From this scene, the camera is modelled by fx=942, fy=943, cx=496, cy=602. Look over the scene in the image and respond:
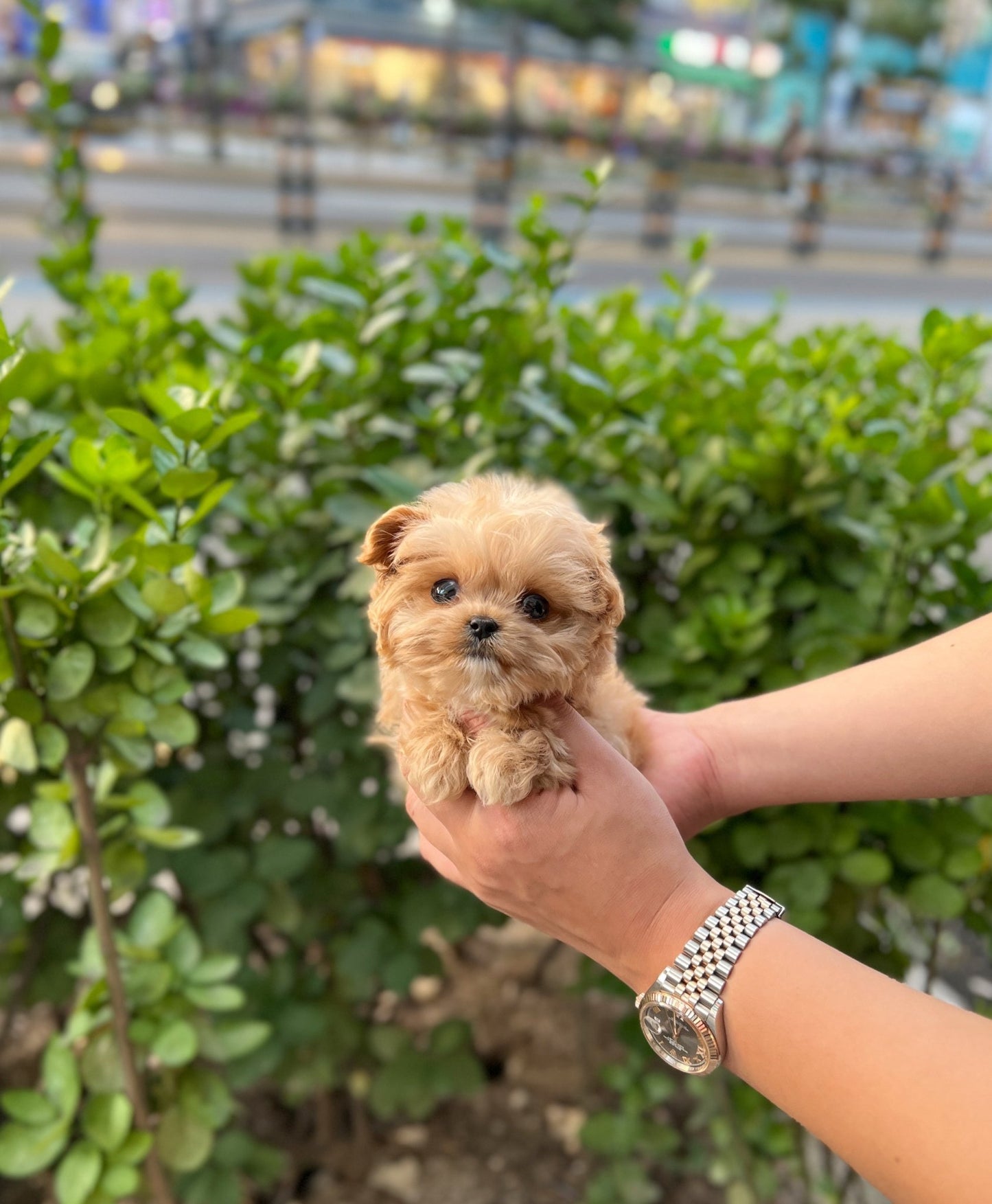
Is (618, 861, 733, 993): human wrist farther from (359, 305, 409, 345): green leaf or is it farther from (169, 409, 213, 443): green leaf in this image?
(359, 305, 409, 345): green leaf

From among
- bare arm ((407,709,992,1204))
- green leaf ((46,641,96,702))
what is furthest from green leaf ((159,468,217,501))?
bare arm ((407,709,992,1204))

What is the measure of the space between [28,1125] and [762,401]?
5.78 feet

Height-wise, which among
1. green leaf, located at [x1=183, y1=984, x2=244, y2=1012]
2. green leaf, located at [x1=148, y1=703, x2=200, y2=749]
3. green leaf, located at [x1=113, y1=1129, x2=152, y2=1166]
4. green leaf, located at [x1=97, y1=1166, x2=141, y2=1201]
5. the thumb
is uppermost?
the thumb

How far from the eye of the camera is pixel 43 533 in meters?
1.13

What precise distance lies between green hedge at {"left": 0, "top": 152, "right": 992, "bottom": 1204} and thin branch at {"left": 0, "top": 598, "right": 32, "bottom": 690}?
0.02 m

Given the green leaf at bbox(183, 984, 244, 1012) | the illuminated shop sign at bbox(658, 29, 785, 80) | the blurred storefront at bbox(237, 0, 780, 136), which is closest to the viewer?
the green leaf at bbox(183, 984, 244, 1012)

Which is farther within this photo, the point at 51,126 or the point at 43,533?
the point at 51,126

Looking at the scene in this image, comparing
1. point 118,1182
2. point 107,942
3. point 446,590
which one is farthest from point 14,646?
point 118,1182

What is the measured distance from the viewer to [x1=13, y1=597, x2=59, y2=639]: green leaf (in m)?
1.09

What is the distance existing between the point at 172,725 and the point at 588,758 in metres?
0.57

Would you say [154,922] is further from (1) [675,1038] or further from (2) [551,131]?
(2) [551,131]

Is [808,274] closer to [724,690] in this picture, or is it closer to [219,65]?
[219,65]

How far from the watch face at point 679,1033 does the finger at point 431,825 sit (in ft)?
0.85

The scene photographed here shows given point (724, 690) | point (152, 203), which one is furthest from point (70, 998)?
point (152, 203)
